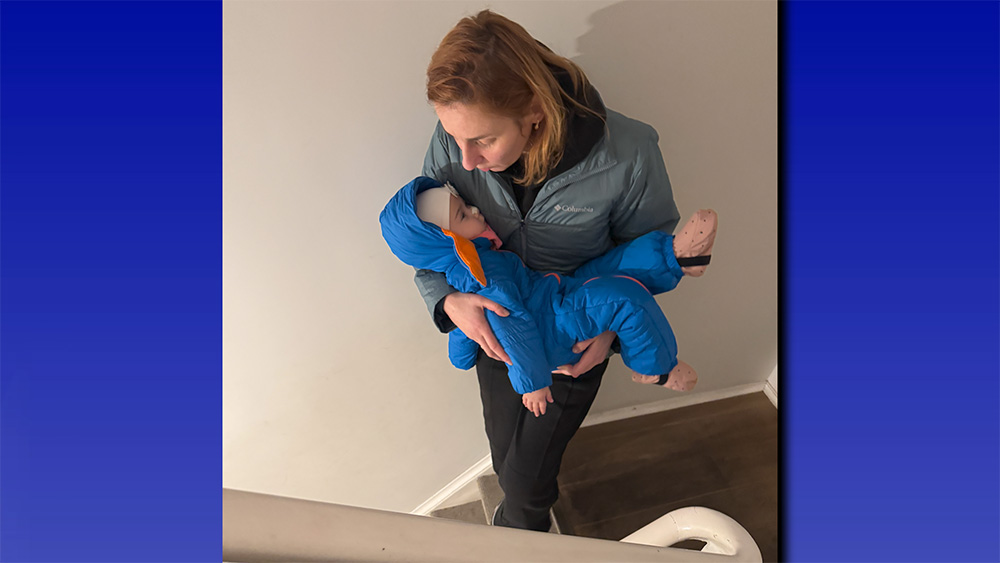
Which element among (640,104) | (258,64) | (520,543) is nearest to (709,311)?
(640,104)

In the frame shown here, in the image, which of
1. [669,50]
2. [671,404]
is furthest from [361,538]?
[671,404]

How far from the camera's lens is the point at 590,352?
58.9 inches

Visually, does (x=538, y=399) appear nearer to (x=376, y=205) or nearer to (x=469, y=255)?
(x=469, y=255)

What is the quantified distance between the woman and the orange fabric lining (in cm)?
9

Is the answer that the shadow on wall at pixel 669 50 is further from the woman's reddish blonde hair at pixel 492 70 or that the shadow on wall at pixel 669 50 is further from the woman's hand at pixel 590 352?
the woman's hand at pixel 590 352

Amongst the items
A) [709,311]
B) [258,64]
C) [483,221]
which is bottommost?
[709,311]

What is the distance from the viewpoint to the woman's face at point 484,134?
118 centimetres

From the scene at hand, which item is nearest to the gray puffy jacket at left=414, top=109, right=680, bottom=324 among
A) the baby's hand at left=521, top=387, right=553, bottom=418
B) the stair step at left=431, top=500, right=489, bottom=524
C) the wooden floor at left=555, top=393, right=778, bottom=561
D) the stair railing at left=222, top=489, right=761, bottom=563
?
the baby's hand at left=521, top=387, right=553, bottom=418

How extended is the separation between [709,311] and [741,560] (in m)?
1.30

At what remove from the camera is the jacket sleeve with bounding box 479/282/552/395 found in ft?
4.58

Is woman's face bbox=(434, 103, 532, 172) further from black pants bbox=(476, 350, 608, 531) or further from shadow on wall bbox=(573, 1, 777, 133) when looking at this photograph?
black pants bbox=(476, 350, 608, 531)

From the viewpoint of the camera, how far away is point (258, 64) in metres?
1.37

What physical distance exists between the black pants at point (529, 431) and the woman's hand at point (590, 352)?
83mm

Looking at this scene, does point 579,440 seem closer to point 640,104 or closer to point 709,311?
point 709,311
